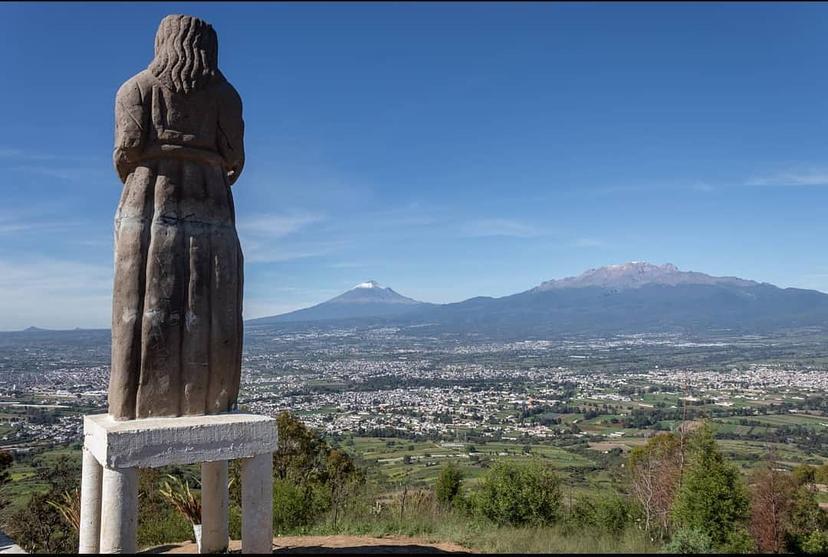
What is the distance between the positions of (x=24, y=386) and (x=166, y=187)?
49.4m

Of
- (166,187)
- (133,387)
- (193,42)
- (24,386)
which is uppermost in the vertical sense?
(193,42)

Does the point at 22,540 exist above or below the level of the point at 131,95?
below

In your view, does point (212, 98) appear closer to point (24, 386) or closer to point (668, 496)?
point (668, 496)

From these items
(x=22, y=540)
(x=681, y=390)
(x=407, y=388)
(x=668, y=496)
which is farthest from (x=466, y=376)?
(x=22, y=540)

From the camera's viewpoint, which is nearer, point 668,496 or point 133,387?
point 133,387

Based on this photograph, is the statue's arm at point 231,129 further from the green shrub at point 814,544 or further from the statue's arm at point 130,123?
the green shrub at point 814,544

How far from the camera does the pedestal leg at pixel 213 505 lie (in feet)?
28.0

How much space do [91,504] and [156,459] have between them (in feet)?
4.85

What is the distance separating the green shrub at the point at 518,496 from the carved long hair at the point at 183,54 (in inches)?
428

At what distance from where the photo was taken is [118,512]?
6.54m

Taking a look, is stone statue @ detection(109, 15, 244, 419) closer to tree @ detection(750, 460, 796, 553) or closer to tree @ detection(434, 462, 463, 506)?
tree @ detection(434, 462, 463, 506)

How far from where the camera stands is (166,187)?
290 inches

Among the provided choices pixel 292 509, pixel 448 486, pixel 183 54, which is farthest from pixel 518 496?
pixel 183 54

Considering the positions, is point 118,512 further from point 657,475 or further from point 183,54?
point 657,475
